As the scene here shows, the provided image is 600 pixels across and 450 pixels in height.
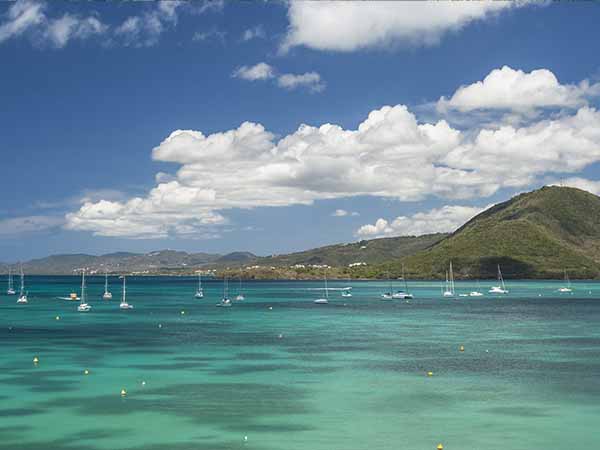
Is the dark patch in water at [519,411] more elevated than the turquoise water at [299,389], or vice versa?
the turquoise water at [299,389]

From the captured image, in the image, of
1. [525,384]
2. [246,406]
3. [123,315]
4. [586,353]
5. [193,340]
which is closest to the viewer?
[246,406]

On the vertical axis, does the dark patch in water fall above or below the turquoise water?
below

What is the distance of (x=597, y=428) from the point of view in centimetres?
4256

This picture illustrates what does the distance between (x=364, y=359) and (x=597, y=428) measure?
Answer: 31.2 m

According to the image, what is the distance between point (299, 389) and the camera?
2146 inches

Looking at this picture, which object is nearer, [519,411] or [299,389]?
[519,411]

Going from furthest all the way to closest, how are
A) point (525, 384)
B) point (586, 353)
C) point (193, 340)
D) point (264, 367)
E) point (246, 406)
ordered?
1. point (193, 340)
2. point (586, 353)
3. point (264, 367)
4. point (525, 384)
5. point (246, 406)

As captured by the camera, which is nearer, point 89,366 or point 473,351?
point 89,366

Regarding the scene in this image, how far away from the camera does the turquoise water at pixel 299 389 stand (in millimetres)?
40562

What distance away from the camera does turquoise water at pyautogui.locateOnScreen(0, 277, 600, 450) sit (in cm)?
4056

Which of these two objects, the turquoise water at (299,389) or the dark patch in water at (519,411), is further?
the dark patch in water at (519,411)

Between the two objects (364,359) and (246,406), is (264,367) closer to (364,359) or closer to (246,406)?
(364,359)

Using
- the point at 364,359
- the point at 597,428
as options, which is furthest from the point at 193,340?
the point at 597,428

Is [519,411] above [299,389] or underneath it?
underneath
